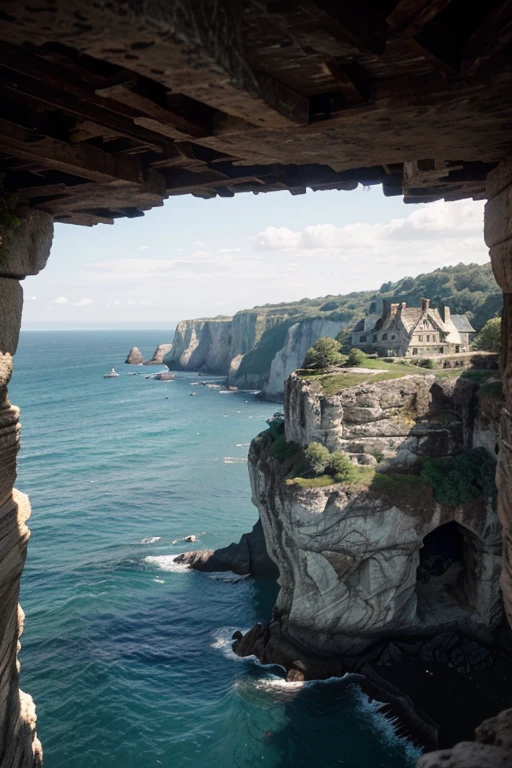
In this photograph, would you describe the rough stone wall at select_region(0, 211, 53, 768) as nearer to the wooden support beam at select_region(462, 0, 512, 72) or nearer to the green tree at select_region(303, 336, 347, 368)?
the wooden support beam at select_region(462, 0, 512, 72)

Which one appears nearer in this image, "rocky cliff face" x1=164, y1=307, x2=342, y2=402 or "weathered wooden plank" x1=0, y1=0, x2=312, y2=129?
"weathered wooden plank" x1=0, y1=0, x2=312, y2=129

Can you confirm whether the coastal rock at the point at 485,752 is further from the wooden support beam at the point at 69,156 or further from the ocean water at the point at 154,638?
the ocean water at the point at 154,638

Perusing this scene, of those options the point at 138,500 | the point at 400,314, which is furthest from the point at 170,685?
the point at 400,314

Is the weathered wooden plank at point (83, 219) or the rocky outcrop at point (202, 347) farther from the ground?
the weathered wooden plank at point (83, 219)

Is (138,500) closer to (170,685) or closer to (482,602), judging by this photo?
(170,685)

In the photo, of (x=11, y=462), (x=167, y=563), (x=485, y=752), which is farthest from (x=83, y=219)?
(x=167, y=563)

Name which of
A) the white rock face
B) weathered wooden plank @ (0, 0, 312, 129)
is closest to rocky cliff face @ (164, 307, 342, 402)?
the white rock face

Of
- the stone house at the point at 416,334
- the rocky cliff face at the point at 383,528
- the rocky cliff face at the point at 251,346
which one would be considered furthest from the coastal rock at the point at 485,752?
the rocky cliff face at the point at 251,346
